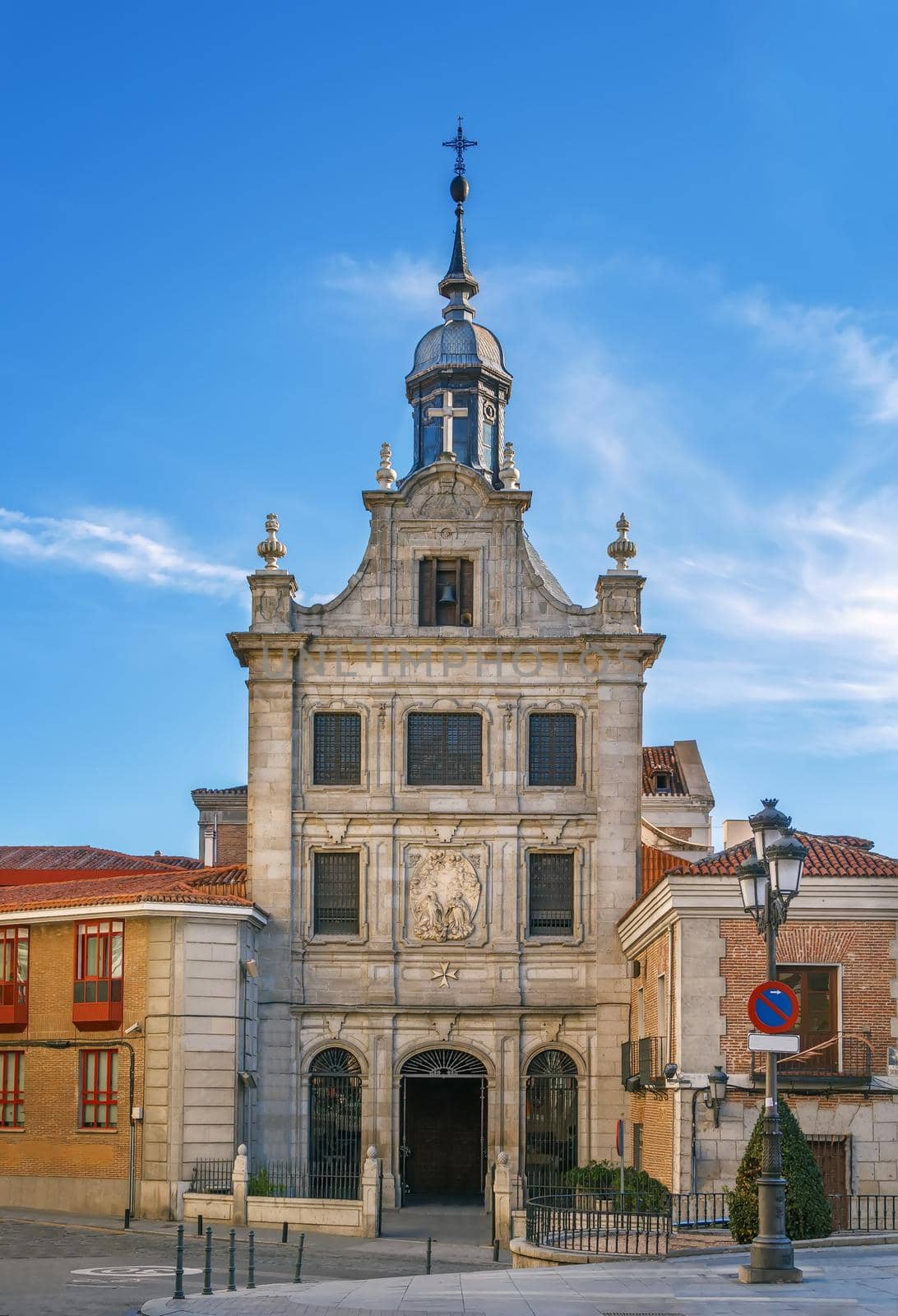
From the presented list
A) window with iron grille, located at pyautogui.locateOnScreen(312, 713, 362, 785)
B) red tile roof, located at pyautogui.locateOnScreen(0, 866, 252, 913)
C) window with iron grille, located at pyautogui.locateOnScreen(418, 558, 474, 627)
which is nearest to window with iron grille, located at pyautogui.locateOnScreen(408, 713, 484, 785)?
window with iron grille, located at pyautogui.locateOnScreen(312, 713, 362, 785)

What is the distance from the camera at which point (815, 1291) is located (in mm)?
19812

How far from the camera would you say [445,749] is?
147 feet

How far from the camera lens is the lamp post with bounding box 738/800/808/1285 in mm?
20719

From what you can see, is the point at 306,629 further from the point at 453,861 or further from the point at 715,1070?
the point at 715,1070

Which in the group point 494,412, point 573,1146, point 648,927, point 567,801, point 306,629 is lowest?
point 573,1146

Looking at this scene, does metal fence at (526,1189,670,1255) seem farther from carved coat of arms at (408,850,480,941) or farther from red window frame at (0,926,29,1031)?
red window frame at (0,926,29,1031)

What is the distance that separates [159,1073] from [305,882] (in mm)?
6891

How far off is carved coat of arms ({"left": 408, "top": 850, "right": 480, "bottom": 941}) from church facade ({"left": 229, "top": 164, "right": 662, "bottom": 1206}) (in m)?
0.05

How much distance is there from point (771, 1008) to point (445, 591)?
24960 millimetres

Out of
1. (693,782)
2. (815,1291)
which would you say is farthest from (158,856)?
(815,1291)

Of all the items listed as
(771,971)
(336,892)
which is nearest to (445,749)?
(336,892)

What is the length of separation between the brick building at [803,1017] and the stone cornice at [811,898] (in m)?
0.02

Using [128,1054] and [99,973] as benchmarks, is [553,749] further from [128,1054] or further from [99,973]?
[128,1054]

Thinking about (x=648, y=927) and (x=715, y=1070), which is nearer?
(x=715, y=1070)
